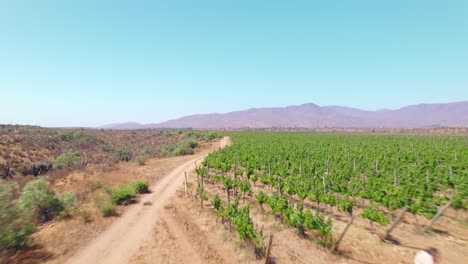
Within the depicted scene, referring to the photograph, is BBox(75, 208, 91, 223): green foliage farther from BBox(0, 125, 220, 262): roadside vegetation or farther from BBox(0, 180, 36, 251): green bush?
BBox(0, 180, 36, 251): green bush

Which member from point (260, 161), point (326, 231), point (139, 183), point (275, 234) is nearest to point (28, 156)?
point (139, 183)

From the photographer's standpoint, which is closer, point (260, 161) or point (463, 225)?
point (463, 225)

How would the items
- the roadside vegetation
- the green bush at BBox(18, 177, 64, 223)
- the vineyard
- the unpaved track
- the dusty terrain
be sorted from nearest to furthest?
the roadside vegetation
the dusty terrain
the unpaved track
the vineyard
the green bush at BBox(18, 177, 64, 223)

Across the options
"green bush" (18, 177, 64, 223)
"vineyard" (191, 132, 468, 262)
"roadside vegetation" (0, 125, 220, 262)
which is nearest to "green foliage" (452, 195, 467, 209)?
"vineyard" (191, 132, 468, 262)

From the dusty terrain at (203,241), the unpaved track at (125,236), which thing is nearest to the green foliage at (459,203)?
the dusty terrain at (203,241)

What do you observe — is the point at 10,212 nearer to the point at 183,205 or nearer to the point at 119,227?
the point at 119,227

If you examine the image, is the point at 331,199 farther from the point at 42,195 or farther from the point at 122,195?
the point at 42,195
